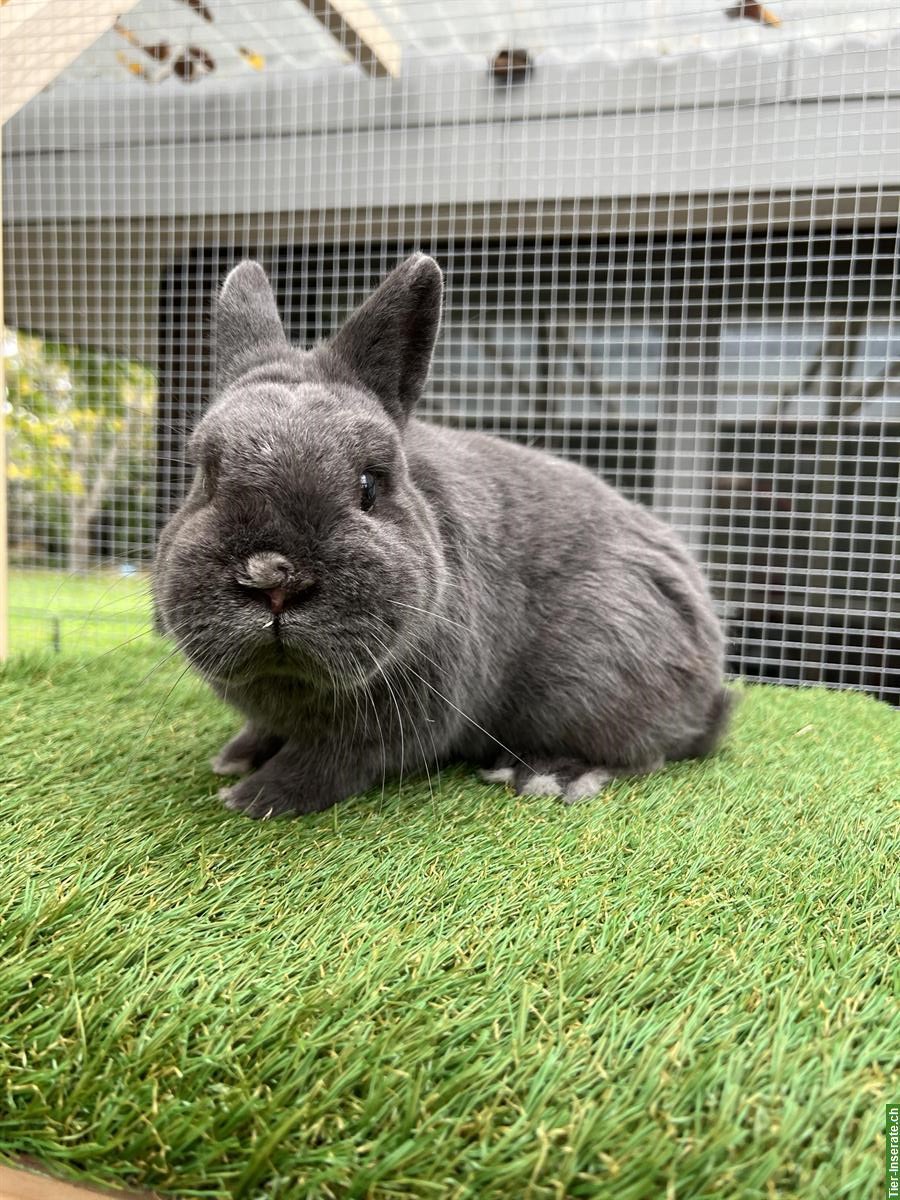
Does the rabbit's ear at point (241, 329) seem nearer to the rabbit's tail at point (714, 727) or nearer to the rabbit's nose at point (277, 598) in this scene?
the rabbit's nose at point (277, 598)

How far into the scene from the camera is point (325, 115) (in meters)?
3.92

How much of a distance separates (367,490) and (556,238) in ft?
9.22

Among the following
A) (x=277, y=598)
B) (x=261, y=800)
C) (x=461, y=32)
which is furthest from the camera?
(x=461, y=32)

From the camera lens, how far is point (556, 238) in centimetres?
389

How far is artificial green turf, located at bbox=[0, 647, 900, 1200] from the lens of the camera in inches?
35.4

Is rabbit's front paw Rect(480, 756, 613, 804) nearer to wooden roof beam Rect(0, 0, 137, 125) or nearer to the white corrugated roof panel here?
wooden roof beam Rect(0, 0, 137, 125)

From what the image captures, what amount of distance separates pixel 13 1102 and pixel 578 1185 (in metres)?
0.68

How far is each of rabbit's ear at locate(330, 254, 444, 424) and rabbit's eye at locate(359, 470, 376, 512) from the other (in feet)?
0.85

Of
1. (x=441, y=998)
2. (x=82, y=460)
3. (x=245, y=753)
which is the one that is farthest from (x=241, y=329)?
(x=82, y=460)

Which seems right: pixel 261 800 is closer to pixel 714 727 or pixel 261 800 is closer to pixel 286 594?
pixel 286 594

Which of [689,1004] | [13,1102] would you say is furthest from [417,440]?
[13,1102]

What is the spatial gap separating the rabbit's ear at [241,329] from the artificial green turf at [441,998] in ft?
3.23

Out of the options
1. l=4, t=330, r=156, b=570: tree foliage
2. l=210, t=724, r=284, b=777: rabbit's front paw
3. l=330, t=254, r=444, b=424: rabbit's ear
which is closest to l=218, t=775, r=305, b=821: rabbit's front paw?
l=210, t=724, r=284, b=777: rabbit's front paw

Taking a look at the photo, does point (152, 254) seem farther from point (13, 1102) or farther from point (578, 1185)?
point (578, 1185)
